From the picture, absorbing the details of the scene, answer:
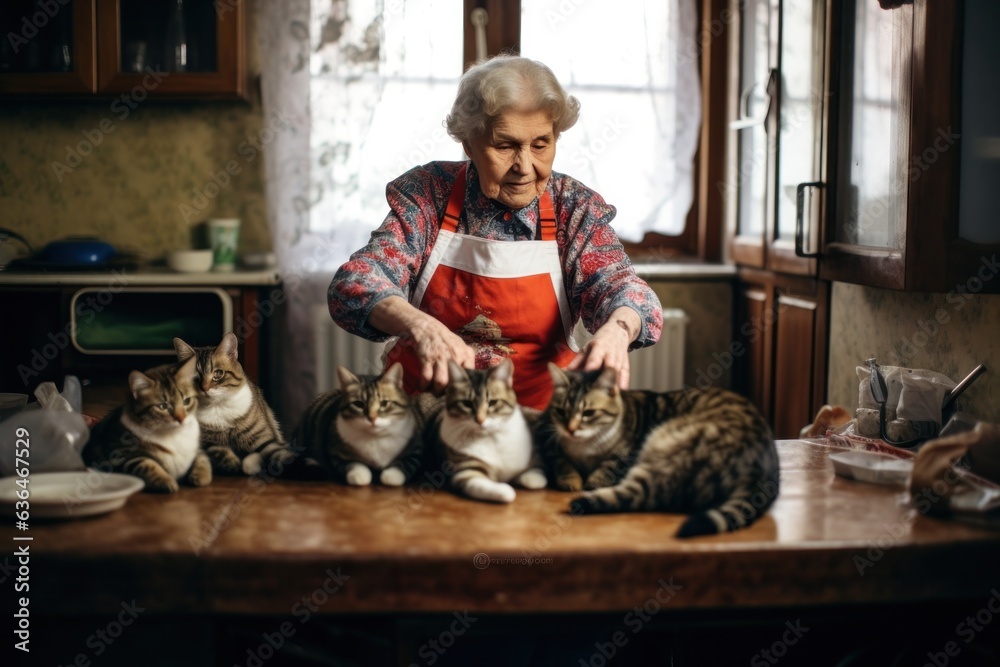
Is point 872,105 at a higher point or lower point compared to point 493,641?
higher

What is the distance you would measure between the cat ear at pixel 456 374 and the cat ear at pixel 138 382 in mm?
447

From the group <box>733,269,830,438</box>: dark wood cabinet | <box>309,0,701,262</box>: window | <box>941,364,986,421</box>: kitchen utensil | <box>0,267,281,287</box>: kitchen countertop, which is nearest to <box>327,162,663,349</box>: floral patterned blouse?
<box>941,364,986,421</box>: kitchen utensil

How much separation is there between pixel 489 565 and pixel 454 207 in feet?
3.72

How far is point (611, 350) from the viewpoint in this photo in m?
1.57

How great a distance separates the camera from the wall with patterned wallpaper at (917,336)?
216 centimetres

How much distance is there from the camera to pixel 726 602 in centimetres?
112

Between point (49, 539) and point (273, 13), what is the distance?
2.78 m

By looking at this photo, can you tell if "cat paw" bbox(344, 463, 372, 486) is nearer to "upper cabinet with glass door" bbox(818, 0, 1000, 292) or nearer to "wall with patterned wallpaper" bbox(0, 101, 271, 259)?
"upper cabinet with glass door" bbox(818, 0, 1000, 292)

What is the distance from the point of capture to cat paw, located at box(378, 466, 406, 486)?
139cm

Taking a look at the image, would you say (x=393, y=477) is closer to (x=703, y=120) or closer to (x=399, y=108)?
(x=399, y=108)

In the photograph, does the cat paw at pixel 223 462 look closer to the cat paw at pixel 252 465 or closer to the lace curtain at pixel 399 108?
the cat paw at pixel 252 465

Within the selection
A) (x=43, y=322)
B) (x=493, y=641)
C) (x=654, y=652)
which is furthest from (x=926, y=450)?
(x=43, y=322)

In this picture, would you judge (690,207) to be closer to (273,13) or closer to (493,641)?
(273,13)

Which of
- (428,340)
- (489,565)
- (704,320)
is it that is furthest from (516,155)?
(704,320)
